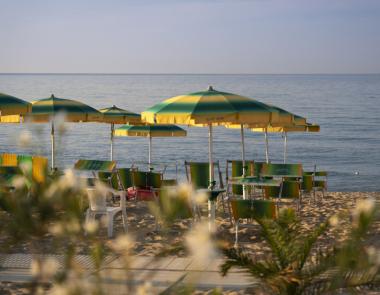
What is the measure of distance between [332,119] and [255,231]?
1805 inches

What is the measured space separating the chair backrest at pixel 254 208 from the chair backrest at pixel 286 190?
2.23m

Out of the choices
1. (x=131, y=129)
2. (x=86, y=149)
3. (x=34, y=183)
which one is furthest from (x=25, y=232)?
(x=86, y=149)

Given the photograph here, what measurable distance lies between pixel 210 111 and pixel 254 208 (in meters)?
1.26

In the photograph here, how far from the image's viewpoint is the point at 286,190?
10070 mm

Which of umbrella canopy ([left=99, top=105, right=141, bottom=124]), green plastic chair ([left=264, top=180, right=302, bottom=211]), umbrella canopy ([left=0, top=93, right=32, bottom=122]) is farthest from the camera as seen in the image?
umbrella canopy ([left=99, top=105, right=141, bottom=124])

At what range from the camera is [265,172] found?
11570 millimetres

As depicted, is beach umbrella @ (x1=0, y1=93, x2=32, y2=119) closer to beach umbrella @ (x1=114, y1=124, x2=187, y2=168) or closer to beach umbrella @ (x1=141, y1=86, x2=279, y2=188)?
beach umbrella @ (x1=141, y1=86, x2=279, y2=188)

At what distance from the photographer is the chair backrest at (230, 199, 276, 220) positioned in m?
7.70

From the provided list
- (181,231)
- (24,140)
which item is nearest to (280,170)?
(181,231)

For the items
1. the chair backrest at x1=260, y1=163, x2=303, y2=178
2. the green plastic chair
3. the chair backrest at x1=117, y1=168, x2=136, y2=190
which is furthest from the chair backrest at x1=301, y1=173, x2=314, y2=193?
the chair backrest at x1=117, y1=168, x2=136, y2=190

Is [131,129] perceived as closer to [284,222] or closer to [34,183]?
[284,222]

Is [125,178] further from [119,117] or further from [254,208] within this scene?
[254,208]

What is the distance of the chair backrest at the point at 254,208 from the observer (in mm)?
7699

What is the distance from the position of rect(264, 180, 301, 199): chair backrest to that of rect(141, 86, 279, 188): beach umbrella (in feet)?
5.21
